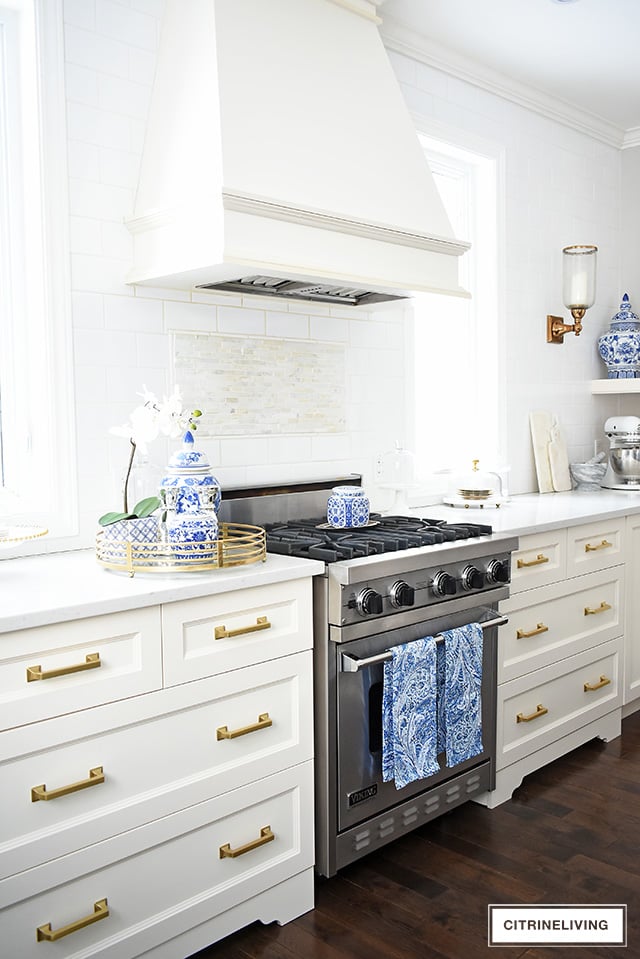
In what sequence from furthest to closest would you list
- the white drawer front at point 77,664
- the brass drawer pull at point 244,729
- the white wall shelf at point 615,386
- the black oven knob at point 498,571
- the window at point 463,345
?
the white wall shelf at point 615,386 → the window at point 463,345 → the black oven knob at point 498,571 → the brass drawer pull at point 244,729 → the white drawer front at point 77,664

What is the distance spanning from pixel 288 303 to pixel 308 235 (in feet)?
1.93

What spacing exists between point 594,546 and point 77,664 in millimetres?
2270

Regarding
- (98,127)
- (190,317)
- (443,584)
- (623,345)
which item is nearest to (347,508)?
(443,584)

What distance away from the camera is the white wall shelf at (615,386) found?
4531mm

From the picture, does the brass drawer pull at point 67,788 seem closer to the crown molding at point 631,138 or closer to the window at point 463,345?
the window at point 463,345

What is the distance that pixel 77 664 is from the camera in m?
1.81

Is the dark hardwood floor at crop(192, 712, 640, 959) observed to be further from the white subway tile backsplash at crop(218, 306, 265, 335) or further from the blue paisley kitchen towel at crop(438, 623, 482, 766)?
the white subway tile backsplash at crop(218, 306, 265, 335)

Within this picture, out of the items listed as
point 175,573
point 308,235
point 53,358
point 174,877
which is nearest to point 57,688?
point 175,573

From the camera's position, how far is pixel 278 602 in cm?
223

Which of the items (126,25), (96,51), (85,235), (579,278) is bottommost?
(85,235)

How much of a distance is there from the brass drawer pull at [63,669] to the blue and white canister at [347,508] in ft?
3.78

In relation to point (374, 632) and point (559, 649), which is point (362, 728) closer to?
point (374, 632)

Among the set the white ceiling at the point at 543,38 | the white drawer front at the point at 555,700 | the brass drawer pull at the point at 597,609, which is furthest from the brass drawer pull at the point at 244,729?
the white ceiling at the point at 543,38

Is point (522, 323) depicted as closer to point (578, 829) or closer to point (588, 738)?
point (588, 738)
